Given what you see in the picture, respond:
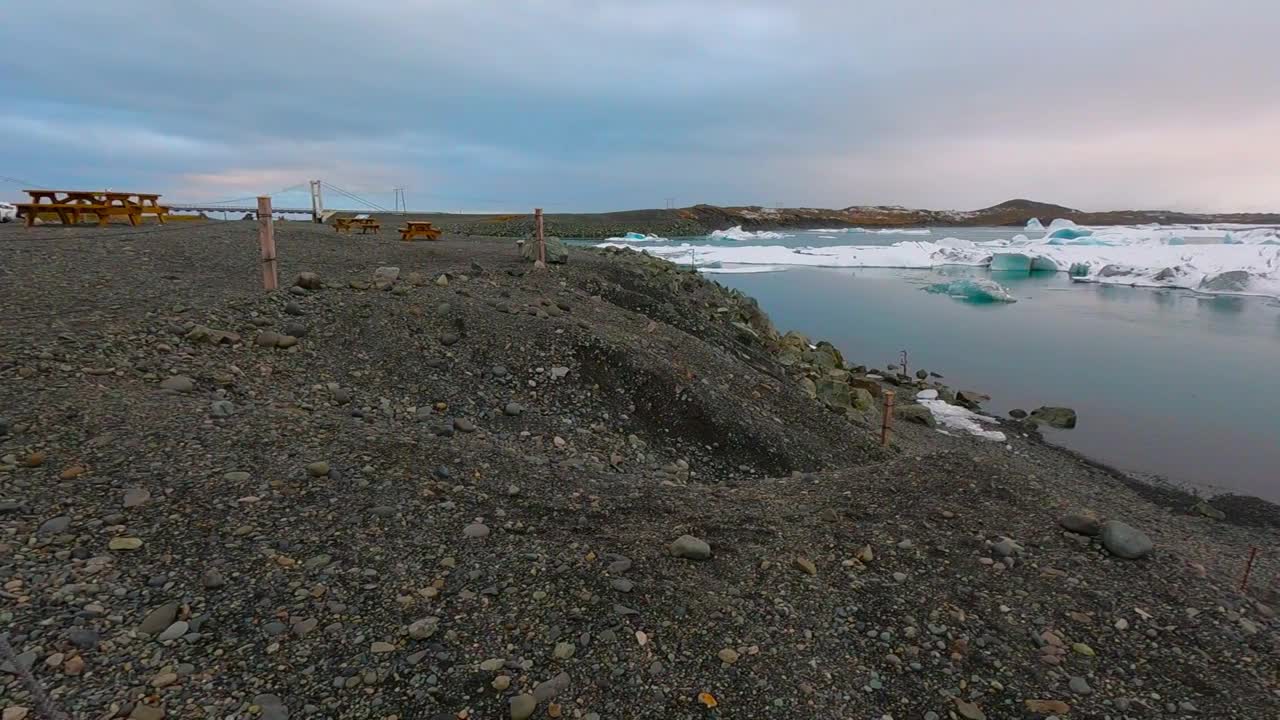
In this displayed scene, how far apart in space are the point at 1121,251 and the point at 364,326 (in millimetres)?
41730

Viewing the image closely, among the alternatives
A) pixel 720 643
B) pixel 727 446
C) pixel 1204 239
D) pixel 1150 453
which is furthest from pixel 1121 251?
pixel 720 643

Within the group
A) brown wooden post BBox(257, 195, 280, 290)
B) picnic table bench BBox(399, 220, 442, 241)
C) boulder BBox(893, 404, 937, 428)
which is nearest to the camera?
brown wooden post BBox(257, 195, 280, 290)

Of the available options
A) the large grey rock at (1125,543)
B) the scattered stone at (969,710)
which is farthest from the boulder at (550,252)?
the scattered stone at (969,710)

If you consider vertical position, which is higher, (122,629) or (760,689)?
(122,629)

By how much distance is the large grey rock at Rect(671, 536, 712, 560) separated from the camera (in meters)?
2.84

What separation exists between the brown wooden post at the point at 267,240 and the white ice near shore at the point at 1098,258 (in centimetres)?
1656

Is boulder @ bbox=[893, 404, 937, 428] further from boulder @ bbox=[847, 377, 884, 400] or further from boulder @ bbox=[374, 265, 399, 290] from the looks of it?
boulder @ bbox=[374, 265, 399, 290]

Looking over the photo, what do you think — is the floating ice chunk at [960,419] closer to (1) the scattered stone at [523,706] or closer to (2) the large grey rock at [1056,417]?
(2) the large grey rock at [1056,417]

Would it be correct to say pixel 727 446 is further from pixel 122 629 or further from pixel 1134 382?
pixel 1134 382

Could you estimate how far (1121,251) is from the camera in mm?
35656

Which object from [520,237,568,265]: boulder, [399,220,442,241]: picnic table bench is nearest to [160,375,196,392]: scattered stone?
[520,237,568,265]: boulder

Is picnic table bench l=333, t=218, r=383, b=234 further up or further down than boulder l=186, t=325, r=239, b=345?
further up

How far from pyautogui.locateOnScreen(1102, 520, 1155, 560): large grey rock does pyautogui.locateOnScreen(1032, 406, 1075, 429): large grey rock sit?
731 cm

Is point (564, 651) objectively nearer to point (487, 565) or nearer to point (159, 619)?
point (487, 565)
